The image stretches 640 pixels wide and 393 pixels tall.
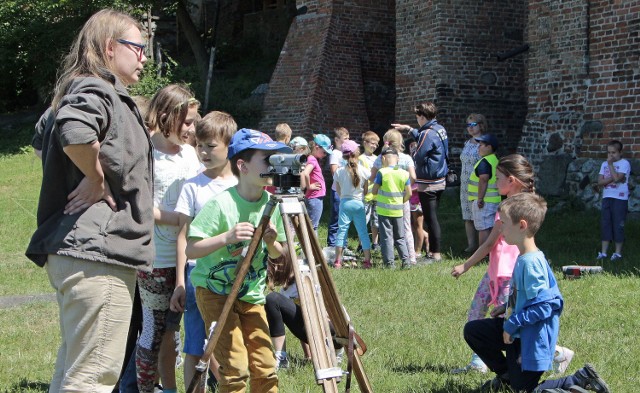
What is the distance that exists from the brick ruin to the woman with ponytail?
159 inches

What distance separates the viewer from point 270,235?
171 inches

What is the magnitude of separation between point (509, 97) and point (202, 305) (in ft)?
43.4

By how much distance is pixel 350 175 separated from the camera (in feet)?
36.1

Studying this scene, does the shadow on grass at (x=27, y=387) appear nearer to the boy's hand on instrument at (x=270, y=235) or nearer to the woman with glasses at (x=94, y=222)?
the woman with glasses at (x=94, y=222)

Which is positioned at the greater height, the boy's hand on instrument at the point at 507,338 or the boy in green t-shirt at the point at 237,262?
the boy in green t-shirt at the point at 237,262

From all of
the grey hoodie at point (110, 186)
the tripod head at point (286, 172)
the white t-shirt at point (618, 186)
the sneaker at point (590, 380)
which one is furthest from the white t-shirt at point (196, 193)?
the white t-shirt at point (618, 186)

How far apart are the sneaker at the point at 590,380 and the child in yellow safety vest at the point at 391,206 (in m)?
5.37

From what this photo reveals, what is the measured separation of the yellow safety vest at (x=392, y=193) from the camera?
33.6 feet

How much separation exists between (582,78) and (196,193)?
31.6ft

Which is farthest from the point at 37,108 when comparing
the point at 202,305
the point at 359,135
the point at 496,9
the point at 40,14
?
the point at 202,305

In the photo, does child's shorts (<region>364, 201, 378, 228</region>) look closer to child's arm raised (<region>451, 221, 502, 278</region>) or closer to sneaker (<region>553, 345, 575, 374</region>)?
child's arm raised (<region>451, 221, 502, 278</region>)

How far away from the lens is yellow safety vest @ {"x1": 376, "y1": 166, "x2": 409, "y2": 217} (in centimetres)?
1024

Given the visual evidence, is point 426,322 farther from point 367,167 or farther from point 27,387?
point 367,167

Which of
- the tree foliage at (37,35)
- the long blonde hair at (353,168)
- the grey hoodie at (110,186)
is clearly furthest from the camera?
the tree foliage at (37,35)
